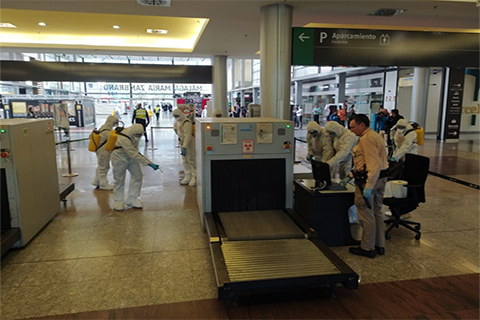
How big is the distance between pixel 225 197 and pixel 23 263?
237 centimetres

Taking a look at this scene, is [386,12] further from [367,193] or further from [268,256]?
[268,256]

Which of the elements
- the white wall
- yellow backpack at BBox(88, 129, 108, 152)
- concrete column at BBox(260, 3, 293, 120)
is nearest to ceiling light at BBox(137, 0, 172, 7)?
concrete column at BBox(260, 3, 293, 120)

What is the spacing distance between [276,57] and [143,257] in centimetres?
404

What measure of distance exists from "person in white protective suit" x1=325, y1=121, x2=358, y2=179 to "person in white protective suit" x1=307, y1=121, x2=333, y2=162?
11 centimetres

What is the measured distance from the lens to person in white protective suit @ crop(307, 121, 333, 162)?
5.05 meters

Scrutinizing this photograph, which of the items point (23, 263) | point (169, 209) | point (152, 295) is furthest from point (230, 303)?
point (169, 209)

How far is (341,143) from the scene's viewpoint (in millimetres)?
4777

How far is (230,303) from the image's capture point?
2.96 metres

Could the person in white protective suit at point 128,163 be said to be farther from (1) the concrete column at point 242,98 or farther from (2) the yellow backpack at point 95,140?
(1) the concrete column at point 242,98

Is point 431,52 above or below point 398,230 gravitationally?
above

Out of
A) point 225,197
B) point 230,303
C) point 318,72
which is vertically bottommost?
point 230,303

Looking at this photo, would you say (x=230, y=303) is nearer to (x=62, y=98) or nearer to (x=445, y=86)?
(x=445, y=86)

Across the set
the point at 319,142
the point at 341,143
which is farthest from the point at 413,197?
the point at 319,142

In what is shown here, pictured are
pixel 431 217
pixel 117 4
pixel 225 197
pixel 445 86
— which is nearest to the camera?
pixel 225 197
